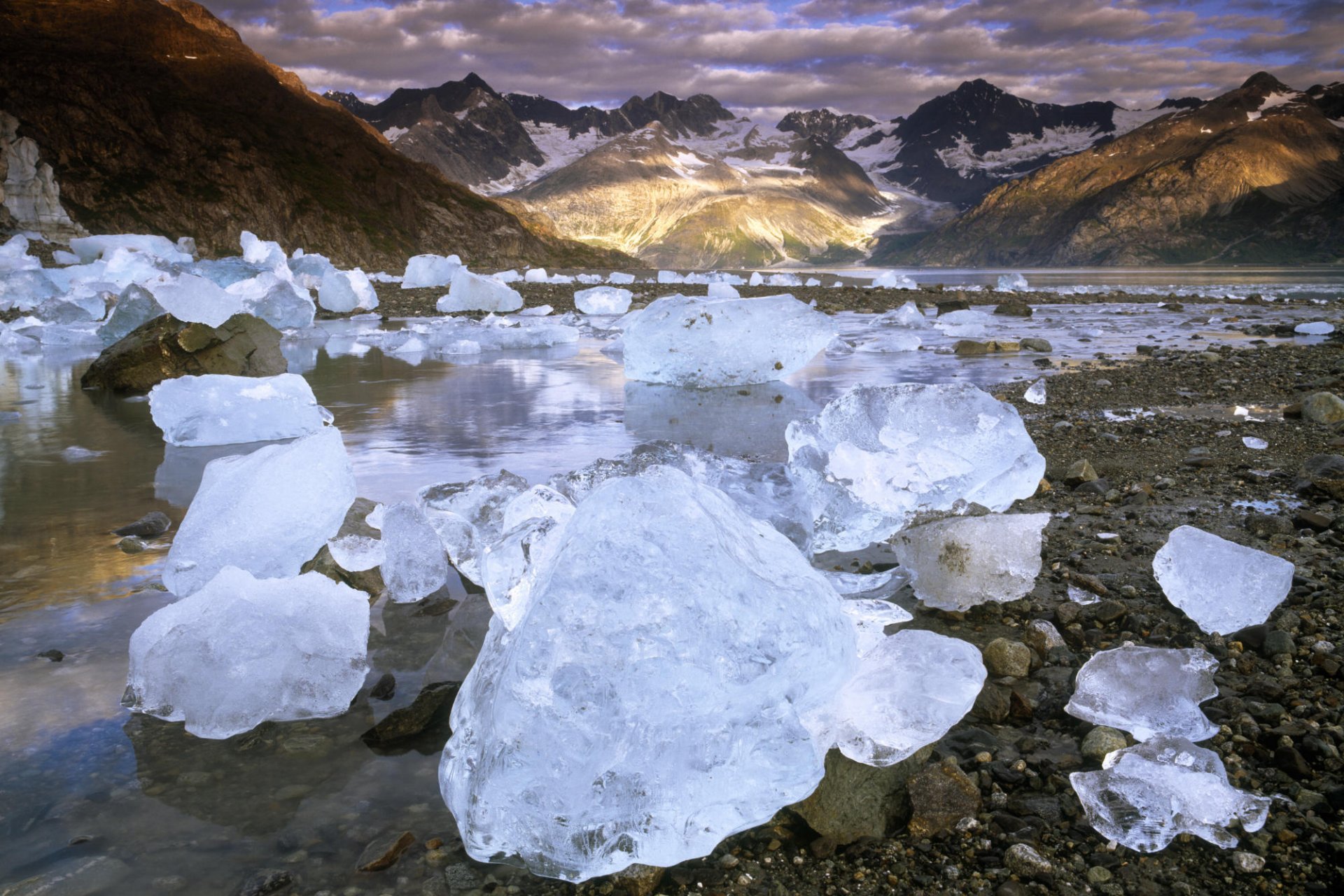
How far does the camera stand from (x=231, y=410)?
5926 millimetres

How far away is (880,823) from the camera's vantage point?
1.95 meters

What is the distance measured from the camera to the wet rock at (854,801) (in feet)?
6.32

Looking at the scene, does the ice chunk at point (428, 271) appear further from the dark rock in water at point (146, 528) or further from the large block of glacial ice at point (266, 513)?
the large block of glacial ice at point (266, 513)

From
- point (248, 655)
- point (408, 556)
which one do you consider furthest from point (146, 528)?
point (248, 655)

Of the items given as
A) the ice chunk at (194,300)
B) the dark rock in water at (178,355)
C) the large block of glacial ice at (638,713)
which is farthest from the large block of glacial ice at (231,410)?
the large block of glacial ice at (638,713)

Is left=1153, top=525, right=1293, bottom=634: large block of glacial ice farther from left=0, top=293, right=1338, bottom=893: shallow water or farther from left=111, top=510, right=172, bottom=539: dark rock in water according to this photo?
left=111, top=510, right=172, bottom=539: dark rock in water

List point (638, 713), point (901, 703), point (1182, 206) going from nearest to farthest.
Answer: point (638, 713) < point (901, 703) < point (1182, 206)

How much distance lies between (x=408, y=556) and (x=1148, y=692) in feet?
7.91

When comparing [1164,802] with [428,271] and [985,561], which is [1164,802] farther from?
[428,271]

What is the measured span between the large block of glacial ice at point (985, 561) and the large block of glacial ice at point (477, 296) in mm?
17077

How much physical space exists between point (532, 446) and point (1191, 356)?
27.0ft

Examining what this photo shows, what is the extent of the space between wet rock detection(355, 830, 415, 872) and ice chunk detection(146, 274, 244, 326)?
26.4ft

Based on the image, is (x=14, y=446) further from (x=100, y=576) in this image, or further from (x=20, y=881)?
(x=20, y=881)

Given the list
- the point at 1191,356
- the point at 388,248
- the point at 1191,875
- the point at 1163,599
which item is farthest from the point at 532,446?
the point at 388,248
